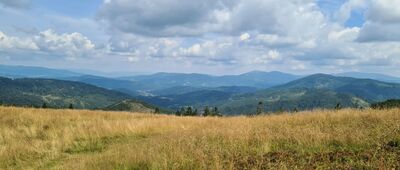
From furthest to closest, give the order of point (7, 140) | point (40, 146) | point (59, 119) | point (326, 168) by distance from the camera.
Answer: point (59, 119) < point (7, 140) < point (40, 146) < point (326, 168)

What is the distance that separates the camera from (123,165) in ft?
32.3

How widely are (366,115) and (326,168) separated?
8.31 m

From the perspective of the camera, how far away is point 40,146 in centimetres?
1423

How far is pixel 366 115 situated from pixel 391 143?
552 centimetres

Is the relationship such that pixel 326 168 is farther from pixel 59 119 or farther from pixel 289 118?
pixel 59 119

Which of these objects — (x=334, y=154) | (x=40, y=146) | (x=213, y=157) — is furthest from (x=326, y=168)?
(x=40, y=146)

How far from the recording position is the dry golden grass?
8.47 metres

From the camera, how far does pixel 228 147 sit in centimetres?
1102

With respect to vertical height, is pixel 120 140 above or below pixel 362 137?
below

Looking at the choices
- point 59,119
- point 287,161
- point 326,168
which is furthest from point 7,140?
point 326,168

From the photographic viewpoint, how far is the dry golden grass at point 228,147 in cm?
847

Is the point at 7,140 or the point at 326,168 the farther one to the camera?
the point at 7,140

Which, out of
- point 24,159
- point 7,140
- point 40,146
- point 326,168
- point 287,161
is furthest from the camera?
point 7,140

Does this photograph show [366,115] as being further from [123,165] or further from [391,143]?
[123,165]
